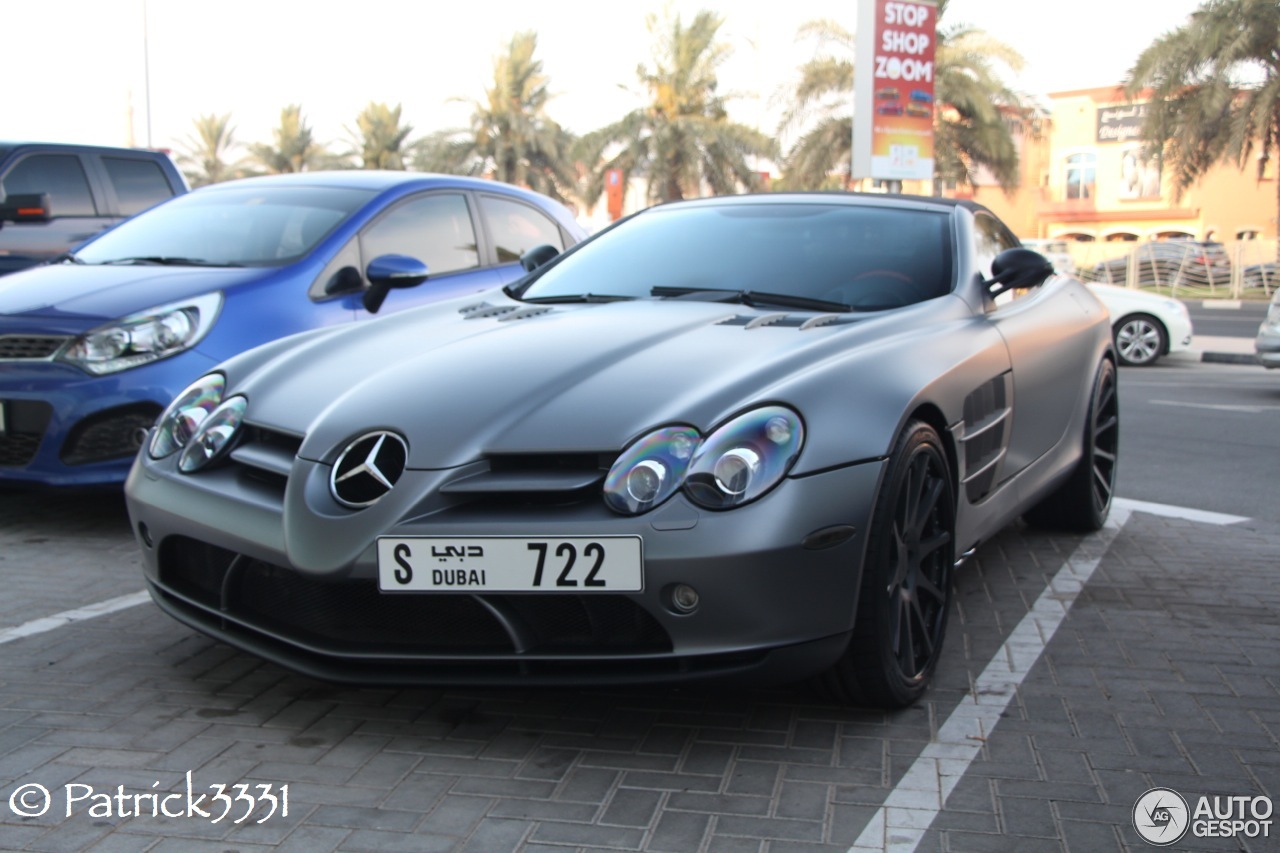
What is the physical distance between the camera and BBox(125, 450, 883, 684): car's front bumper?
9.14 ft

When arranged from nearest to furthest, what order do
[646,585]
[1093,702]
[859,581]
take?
[646,585] < [859,581] < [1093,702]

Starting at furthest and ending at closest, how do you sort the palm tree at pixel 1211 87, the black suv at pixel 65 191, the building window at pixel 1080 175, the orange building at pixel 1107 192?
1. the building window at pixel 1080 175
2. the orange building at pixel 1107 192
3. the palm tree at pixel 1211 87
4. the black suv at pixel 65 191

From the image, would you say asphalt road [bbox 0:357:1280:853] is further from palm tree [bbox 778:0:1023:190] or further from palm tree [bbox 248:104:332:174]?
palm tree [bbox 248:104:332:174]

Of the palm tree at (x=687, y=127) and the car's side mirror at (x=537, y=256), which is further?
the palm tree at (x=687, y=127)

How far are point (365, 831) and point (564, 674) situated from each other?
0.53 metres

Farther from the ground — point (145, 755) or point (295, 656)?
point (295, 656)

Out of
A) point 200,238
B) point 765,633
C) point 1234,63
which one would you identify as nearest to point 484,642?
point 765,633

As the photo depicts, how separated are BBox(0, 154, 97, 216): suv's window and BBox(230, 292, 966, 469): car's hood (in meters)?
5.83

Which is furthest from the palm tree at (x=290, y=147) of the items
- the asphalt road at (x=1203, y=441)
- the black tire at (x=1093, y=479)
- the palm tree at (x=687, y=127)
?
the black tire at (x=1093, y=479)

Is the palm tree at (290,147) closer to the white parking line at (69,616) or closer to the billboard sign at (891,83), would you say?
the billboard sign at (891,83)

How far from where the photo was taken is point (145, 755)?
297 cm

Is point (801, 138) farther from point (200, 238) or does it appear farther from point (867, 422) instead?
point (867, 422)

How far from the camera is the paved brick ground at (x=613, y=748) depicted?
2.61 meters

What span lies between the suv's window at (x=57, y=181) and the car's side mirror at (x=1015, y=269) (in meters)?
6.68
